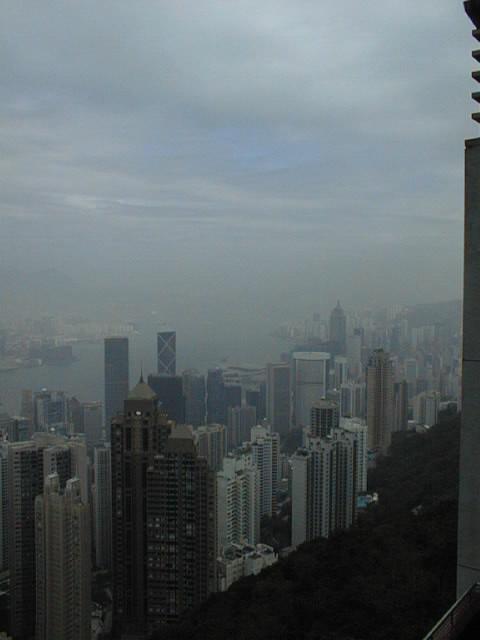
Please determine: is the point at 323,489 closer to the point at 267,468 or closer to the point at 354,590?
the point at 267,468

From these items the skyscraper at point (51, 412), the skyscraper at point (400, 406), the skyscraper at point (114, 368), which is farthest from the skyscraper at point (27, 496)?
the skyscraper at point (400, 406)

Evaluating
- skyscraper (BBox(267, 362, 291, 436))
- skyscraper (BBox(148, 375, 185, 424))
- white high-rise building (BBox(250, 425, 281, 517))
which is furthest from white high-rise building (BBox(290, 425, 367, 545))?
skyscraper (BBox(267, 362, 291, 436))

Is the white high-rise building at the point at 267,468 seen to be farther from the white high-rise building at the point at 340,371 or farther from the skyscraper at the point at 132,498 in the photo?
the white high-rise building at the point at 340,371

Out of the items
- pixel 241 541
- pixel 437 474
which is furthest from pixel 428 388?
pixel 241 541

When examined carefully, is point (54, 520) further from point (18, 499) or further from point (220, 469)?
point (220, 469)

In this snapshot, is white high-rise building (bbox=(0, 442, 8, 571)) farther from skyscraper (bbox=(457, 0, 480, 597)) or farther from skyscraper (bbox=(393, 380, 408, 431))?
skyscraper (bbox=(393, 380, 408, 431))
